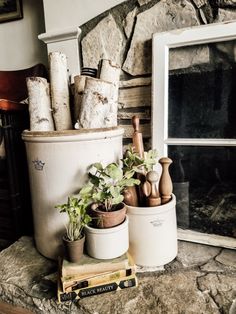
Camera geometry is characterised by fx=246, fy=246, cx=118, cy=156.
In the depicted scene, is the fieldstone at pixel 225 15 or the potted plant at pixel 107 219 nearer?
the potted plant at pixel 107 219

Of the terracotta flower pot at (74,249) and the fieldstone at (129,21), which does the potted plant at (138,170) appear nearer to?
the terracotta flower pot at (74,249)

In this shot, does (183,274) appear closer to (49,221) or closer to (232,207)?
(232,207)

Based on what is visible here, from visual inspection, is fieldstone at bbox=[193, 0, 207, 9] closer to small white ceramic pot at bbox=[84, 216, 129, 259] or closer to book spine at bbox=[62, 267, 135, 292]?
small white ceramic pot at bbox=[84, 216, 129, 259]

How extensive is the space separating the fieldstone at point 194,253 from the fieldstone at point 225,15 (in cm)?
79

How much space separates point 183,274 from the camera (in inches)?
28.8

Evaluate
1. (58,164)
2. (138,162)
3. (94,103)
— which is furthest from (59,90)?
(138,162)

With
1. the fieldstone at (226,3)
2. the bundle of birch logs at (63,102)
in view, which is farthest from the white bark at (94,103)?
the fieldstone at (226,3)

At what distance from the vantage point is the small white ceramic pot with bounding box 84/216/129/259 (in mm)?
676

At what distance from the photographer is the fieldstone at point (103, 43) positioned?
978 mm

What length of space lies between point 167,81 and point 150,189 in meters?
0.42

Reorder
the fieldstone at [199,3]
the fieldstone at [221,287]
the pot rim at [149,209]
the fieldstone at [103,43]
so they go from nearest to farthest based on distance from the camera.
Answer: the fieldstone at [221,287] → the pot rim at [149,209] → the fieldstone at [199,3] → the fieldstone at [103,43]

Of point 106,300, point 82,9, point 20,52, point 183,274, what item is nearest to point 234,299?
point 183,274

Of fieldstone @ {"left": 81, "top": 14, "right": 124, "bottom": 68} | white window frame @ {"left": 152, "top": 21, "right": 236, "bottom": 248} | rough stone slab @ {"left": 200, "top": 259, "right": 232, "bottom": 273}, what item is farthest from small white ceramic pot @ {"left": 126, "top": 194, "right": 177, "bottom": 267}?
fieldstone @ {"left": 81, "top": 14, "right": 124, "bottom": 68}

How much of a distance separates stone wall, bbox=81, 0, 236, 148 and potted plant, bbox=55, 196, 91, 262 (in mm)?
434
